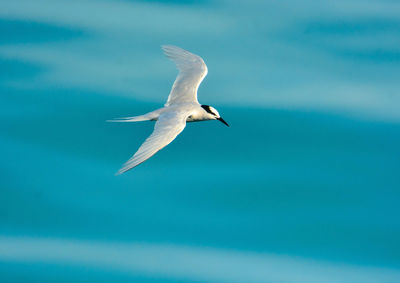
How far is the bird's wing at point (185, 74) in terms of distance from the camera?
9.38 meters

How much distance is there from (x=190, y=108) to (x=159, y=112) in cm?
44

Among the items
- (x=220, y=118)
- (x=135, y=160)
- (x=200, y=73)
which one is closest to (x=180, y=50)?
(x=200, y=73)

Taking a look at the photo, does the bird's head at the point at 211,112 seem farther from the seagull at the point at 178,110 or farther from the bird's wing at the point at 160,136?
the bird's wing at the point at 160,136

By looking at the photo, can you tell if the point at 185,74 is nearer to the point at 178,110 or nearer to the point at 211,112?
the point at 211,112

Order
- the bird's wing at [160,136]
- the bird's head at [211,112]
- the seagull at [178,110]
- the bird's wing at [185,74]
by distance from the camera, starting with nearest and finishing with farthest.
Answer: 1. the bird's wing at [160,136]
2. the seagull at [178,110]
3. the bird's head at [211,112]
4. the bird's wing at [185,74]

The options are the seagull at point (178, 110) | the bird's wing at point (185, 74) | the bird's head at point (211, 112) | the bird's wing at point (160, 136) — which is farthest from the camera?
the bird's wing at point (185, 74)

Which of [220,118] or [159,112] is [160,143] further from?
[220,118]

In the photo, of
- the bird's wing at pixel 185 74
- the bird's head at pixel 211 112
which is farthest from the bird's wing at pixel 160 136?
the bird's wing at pixel 185 74

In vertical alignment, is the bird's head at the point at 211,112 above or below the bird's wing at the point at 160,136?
above

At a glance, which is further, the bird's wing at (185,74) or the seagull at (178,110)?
the bird's wing at (185,74)

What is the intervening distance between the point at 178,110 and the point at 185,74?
1322 millimetres

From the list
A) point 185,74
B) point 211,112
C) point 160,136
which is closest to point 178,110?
point 211,112

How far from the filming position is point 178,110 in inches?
334

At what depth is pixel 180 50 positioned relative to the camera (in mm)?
10039
